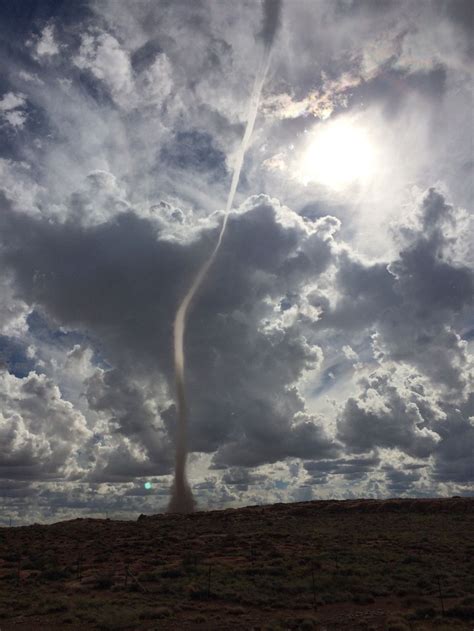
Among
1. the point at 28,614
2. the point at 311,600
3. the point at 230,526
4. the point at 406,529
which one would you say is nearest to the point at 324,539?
the point at 406,529

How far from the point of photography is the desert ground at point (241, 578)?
90.9 ft

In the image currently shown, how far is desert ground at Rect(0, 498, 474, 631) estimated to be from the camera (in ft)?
90.9

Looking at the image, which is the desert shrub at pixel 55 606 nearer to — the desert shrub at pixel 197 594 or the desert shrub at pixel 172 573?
the desert shrub at pixel 197 594

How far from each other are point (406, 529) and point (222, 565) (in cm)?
3772

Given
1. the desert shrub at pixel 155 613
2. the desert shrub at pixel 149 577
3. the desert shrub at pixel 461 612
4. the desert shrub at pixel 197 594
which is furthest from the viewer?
the desert shrub at pixel 149 577

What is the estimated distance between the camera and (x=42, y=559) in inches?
1886

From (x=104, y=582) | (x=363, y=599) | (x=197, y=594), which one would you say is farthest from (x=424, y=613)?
(x=104, y=582)

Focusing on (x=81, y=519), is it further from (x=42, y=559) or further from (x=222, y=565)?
(x=222, y=565)

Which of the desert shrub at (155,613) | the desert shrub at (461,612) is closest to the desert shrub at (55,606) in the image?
the desert shrub at (155,613)

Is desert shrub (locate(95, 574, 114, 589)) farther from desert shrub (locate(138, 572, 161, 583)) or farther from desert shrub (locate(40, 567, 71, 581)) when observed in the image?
desert shrub (locate(40, 567, 71, 581))

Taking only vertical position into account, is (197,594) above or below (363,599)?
above

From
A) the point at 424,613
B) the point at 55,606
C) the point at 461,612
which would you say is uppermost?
the point at 55,606

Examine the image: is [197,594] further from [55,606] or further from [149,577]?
[55,606]

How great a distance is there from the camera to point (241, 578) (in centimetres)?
3869
